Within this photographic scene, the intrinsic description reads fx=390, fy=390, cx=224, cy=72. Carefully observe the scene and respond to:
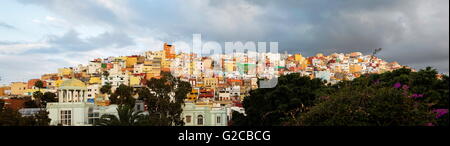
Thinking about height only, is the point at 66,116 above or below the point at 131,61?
below

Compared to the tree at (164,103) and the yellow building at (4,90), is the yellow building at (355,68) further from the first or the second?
the tree at (164,103)

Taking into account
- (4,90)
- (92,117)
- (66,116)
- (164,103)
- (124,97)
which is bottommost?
(4,90)

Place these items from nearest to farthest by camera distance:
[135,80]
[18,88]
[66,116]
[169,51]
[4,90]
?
[66,116]
[18,88]
[4,90]
[135,80]
[169,51]

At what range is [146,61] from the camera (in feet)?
355

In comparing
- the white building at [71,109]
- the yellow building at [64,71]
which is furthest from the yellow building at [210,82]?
the white building at [71,109]

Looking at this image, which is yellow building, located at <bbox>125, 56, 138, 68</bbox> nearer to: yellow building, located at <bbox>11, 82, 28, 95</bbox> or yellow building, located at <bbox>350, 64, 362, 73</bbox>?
yellow building, located at <bbox>11, 82, 28, 95</bbox>

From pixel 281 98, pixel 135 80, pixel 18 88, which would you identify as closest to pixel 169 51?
pixel 135 80

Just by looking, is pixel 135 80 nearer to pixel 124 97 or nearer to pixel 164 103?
pixel 124 97

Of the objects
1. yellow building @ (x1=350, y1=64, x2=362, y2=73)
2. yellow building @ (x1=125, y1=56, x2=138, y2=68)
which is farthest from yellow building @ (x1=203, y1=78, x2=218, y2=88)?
yellow building @ (x1=350, y1=64, x2=362, y2=73)

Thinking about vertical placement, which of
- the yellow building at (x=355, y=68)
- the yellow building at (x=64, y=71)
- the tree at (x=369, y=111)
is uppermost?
the yellow building at (x=355, y=68)
